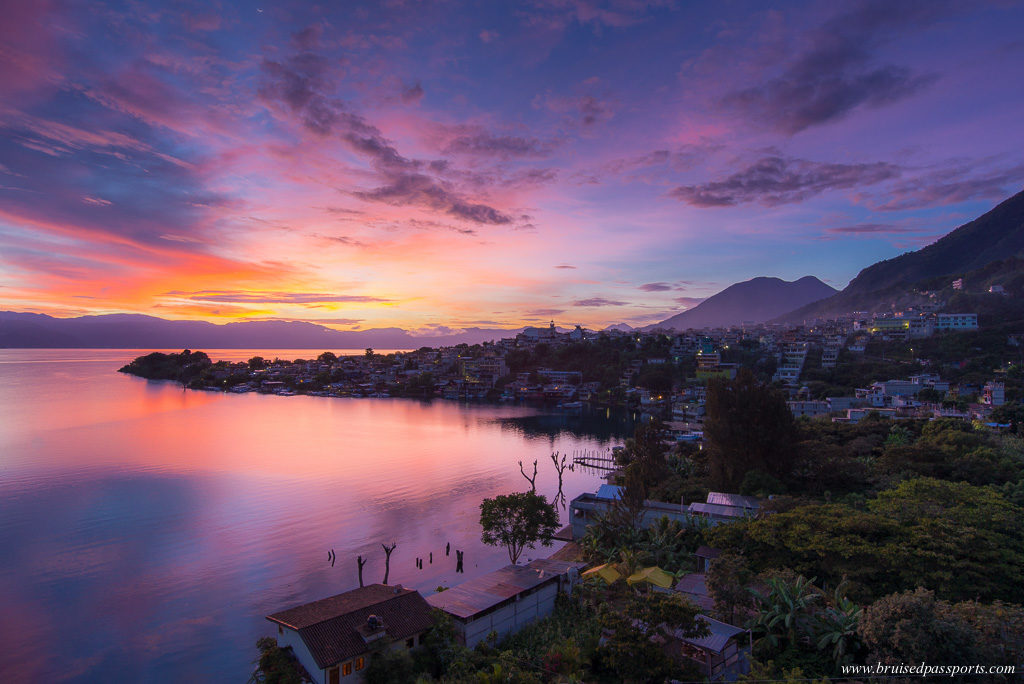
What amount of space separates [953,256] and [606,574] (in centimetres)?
13872

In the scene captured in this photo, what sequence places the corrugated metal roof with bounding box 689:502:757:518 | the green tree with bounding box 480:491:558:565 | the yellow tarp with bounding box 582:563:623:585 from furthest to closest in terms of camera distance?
the corrugated metal roof with bounding box 689:502:757:518 → the green tree with bounding box 480:491:558:565 → the yellow tarp with bounding box 582:563:623:585

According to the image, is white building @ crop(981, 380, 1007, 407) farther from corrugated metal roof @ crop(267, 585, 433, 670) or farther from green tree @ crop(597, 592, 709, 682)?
corrugated metal roof @ crop(267, 585, 433, 670)

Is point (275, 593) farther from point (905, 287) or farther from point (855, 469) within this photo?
point (905, 287)

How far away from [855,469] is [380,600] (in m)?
16.9

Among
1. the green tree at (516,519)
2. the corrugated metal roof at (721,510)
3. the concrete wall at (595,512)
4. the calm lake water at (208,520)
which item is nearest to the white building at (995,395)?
the calm lake water at (208,520)

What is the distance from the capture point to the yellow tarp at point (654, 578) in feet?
39.6

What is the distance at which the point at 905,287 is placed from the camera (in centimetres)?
11019

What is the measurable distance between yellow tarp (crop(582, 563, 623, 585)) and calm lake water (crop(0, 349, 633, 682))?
4.14 m

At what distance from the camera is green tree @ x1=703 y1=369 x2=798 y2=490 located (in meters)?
19.4

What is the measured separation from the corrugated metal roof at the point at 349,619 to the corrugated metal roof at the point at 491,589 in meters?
0.75

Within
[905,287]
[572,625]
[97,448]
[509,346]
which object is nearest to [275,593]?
→ [572,625]

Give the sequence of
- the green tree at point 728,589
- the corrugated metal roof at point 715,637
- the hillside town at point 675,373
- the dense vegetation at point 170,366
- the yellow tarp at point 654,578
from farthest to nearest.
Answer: the dense vegetation at point 170,366 < the hillside town at point 675,373 < the yellow tarp at point 654,578 < the green tree at point 728,589 < the corrugated metal roof at point 715,637

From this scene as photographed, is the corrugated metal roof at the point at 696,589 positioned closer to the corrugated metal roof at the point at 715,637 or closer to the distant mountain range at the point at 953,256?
the corrugated metal roof at the point at 715,637

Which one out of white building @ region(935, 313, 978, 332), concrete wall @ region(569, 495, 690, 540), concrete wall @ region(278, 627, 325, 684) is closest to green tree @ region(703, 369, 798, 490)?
concrete wall @ region(569, 495, 690, 540)
